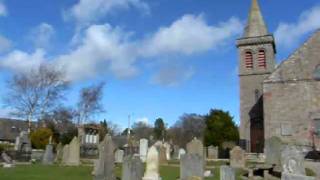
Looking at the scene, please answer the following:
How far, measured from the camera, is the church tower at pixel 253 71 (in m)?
39.6

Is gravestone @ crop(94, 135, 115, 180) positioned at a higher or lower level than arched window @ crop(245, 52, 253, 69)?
lower

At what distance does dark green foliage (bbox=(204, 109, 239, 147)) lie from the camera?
1788 inches

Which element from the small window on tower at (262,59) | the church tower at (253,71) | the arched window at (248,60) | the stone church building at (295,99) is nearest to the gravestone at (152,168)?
the stone church building at (295,99)

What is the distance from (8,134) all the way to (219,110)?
42.6m

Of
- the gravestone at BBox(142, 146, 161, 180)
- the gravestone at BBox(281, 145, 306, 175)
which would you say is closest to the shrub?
the gravestone at BBox(142, 146, 161, 180)

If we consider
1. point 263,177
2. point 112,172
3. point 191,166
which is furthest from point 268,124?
point 112,172

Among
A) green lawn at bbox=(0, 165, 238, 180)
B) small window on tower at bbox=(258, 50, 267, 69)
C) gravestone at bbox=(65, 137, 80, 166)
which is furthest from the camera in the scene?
small window on tower at bbox=(258, 50, 267, 69)

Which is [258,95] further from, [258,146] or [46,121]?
[46,121]

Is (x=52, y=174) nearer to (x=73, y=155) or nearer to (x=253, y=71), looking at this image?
(x=73, y=155)

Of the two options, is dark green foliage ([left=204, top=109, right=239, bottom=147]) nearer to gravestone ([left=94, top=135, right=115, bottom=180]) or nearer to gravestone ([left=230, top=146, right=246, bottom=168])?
gravestone ([left=230, top=146, right=246, bottom=168])

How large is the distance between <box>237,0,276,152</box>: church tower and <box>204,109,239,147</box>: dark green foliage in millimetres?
5061

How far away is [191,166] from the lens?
51.3 feet

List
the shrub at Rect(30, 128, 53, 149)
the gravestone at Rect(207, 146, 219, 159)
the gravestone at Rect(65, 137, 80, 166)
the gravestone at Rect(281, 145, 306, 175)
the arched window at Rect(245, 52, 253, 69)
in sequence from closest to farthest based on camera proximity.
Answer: the gravestone at Rect(281, 145, 306, 175) → the gravestone at Rect(65, 137, 80, 166) → the gravestone at Rect(207, 146, 219, 159) → the arched window at Rect(245, 52, 253, 69) → the shrub at Rect(30, 128, 53, 149)

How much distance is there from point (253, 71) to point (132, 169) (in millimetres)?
31889
